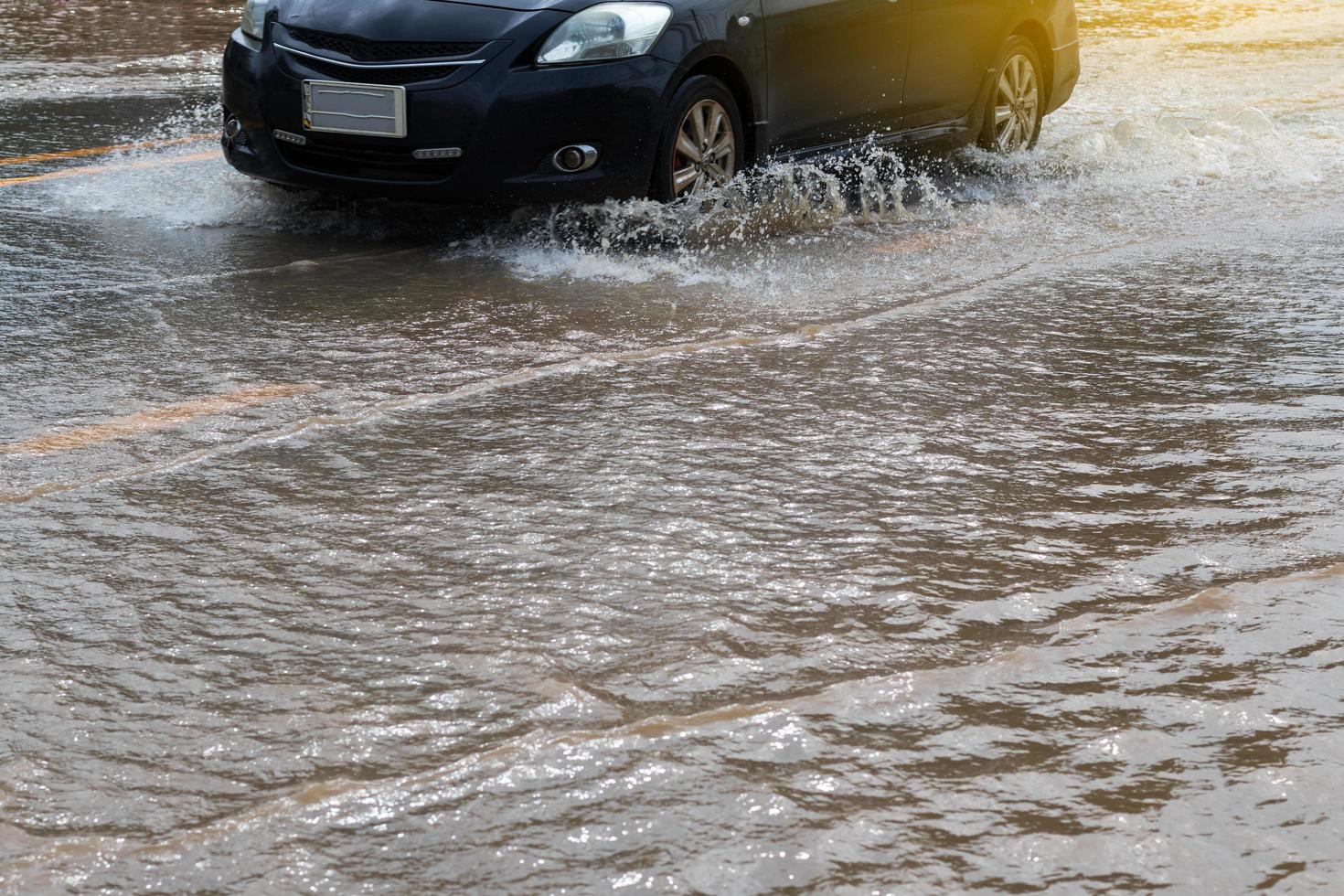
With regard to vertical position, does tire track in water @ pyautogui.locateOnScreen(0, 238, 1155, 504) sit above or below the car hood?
below

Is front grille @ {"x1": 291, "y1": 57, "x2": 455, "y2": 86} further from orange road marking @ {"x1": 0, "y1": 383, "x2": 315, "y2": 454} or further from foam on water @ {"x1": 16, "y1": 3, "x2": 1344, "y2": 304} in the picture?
orange road marking @ {"x1": 0, "y1": 383, "x2": 315, "y2": 454}

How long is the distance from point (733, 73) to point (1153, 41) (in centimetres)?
930

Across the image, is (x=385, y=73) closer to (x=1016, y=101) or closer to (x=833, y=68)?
(x=833, y=68)

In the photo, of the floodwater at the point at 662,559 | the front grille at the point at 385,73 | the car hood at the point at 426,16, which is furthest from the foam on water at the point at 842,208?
the car hood at the point at 426,16

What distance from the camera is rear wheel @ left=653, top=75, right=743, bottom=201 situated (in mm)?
6422

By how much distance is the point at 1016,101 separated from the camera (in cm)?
886

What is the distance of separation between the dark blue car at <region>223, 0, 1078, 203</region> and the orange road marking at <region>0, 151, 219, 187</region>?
3.96ft

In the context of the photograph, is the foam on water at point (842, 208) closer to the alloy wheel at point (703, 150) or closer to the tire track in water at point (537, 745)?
the alloy wheel at point (703, 150)

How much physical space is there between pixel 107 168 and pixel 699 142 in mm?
3017

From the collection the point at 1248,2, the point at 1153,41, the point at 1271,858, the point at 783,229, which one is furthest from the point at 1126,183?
the point at 1248,2

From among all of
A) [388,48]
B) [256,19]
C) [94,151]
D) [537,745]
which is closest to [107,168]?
[94,151]

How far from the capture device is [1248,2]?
61.9 feet

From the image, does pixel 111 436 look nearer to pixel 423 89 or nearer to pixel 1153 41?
pixel 423 89

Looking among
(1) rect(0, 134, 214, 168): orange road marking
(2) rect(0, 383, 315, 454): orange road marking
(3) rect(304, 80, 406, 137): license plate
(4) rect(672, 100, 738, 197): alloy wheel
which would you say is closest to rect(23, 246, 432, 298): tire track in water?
(3) rect(304, 80, 406, 137): license plate
